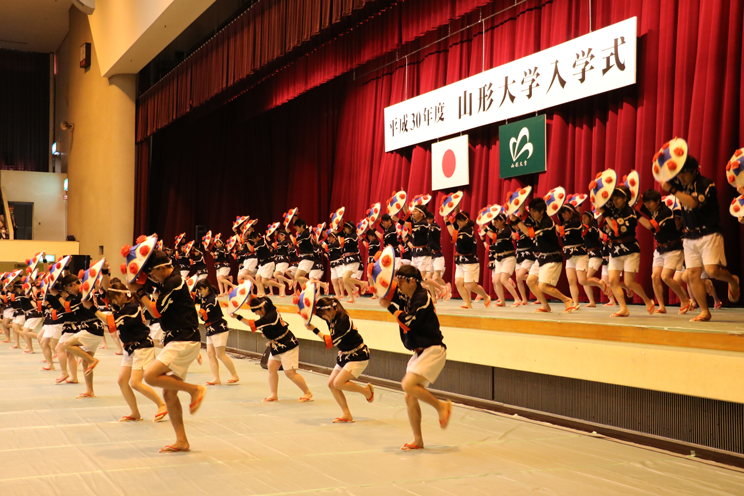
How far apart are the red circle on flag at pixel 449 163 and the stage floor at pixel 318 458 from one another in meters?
6.59

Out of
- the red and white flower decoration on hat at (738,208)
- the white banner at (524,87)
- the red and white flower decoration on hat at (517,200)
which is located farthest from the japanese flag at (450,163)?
the red and white flower decoration on hat at (738,208)

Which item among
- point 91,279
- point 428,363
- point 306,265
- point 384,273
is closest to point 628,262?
point 428,363

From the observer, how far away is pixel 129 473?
4383 millimetres

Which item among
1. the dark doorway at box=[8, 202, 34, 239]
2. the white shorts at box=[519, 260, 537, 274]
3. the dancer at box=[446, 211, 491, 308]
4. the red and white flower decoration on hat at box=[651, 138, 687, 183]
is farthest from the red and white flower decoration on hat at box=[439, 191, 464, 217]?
the dark doorway at box=[8, 202, 34, 239]

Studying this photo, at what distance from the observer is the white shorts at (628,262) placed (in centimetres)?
726

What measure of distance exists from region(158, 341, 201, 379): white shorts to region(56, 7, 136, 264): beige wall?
17.4m

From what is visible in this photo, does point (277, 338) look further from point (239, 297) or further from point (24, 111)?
point (24, 111)

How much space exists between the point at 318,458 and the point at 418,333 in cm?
114

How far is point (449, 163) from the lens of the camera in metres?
12.9

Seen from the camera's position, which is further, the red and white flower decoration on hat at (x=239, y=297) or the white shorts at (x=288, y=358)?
the red and white flower decoration on hat at (x=239, y=297)

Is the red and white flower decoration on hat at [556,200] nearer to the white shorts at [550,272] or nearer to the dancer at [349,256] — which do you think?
the white shorts at [550,272]

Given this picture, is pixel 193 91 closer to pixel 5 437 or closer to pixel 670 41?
pixel 670 41

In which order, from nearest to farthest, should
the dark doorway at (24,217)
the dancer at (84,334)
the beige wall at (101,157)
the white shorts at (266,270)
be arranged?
the dancer at (84,334)
the white shorts at (266,270)
the beige wall at (101,157)
the dark doorway at (24,217)

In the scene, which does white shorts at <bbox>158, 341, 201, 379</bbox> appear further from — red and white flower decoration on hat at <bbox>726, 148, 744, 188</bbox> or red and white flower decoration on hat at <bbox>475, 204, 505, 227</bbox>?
red and white flower decoration on hat at <bbox>475, 204, 505, 227</bbox>
